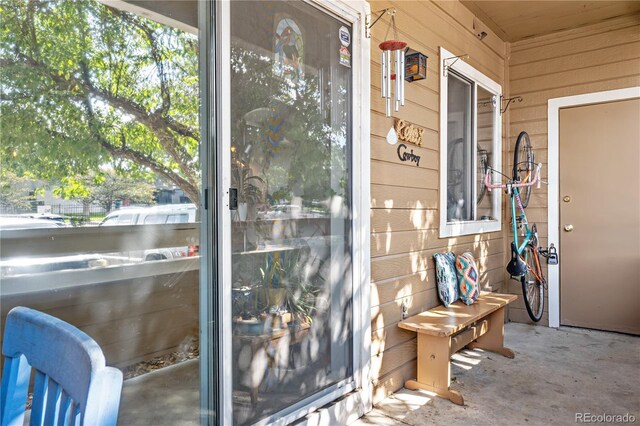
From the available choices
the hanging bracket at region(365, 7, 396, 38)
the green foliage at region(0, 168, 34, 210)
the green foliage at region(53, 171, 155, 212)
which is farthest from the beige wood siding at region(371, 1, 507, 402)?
the green foliage at region(0, 168, 34, 210)

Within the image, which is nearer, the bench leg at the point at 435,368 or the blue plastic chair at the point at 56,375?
the blue plastic chair at the point at 56,375

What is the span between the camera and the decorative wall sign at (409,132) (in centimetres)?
274

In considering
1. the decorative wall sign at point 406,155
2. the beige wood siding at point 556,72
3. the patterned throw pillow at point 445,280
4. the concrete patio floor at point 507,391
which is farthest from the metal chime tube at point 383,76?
the beige wood siding at point 556,72

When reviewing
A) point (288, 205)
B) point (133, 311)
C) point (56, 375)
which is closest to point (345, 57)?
point (288, 205)

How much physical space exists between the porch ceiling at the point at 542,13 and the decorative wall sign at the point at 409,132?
1.45 m

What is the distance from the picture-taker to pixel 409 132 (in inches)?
111

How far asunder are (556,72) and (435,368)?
3.14 m

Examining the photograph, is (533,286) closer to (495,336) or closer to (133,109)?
(495,336)

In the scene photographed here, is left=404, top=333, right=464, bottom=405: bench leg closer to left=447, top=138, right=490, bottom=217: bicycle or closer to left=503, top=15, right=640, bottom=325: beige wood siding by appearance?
left=447, top=138, right=490, bottom=217: bicycle

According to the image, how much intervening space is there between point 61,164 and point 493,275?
12.5 feet

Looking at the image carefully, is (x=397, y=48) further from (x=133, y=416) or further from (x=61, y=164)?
(x=133, y=416)

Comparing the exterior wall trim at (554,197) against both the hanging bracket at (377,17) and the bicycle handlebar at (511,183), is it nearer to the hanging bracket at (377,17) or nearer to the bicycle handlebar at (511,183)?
the bicycle handlebar at (511,183)

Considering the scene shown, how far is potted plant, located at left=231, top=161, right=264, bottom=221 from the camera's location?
1.74 m

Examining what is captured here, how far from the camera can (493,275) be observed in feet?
13.8
